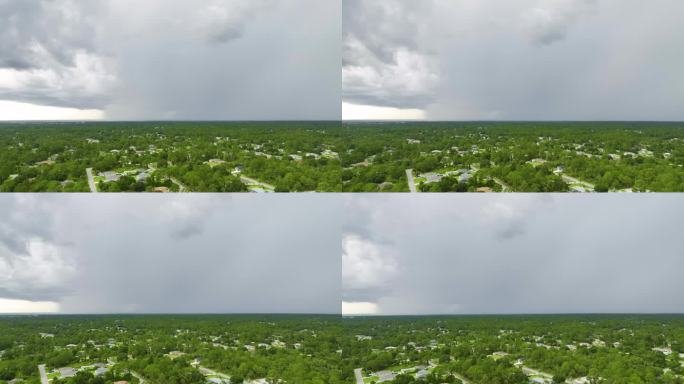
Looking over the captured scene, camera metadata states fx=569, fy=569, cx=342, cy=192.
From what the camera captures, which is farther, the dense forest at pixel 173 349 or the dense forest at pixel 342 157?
the dense forest at pixel 173 349

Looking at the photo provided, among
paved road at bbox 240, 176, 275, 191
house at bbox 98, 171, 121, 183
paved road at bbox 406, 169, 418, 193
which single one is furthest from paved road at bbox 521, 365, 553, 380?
house at bbox 98, 171, 121, 183

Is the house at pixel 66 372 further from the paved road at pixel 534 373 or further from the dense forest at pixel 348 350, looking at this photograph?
the paved road at pixel 534 373

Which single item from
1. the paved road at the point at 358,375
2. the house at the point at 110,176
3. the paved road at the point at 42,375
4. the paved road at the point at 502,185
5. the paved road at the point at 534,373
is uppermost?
the house at the point at 110,176

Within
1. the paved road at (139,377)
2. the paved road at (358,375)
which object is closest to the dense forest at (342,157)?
the paved road at (358,375)

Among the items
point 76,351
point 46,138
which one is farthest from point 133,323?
point 46,138

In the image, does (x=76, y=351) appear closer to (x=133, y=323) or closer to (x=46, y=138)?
(x=133, y=323)

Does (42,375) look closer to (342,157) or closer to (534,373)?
(342,157)

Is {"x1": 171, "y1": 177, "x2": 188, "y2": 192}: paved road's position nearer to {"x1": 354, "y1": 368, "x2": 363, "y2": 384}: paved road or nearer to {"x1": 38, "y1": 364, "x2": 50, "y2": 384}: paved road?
{"x1": 354, "y1": 368, "x2": 363, "y2": 384}: paved road
